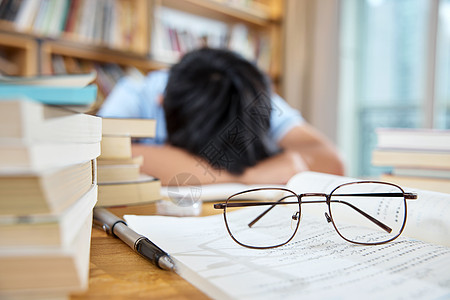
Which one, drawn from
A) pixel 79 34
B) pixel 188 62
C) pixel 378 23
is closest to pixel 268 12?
pixel 378 23

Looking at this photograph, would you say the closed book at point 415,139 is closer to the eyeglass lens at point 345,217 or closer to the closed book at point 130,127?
the eyeglass lens at point 345,217

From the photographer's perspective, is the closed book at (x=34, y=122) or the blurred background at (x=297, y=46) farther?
the blurred background at (x=297, y=46)

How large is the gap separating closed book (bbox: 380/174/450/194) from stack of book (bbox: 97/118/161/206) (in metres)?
0.49

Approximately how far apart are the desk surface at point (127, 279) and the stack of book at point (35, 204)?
49 millimetres

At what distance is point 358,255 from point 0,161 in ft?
1.07

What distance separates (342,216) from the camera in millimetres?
494

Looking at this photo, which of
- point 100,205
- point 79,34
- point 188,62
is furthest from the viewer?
point 79,34

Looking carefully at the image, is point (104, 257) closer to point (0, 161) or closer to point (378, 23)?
point (0, 161)

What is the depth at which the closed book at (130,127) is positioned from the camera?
51 centimetres

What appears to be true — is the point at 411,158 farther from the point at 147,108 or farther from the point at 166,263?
the point at 147,108

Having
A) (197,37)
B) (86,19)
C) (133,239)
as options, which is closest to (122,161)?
(133,239)

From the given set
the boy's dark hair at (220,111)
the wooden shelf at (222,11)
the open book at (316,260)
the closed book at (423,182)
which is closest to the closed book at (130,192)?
the open book at (316,260)

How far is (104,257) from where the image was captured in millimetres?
367

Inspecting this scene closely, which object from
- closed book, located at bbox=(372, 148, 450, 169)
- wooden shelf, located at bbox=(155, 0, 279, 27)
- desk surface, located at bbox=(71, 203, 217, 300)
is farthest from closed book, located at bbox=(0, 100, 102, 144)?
wooden shelf, located at bbox=(155, 0, 279, 27)
